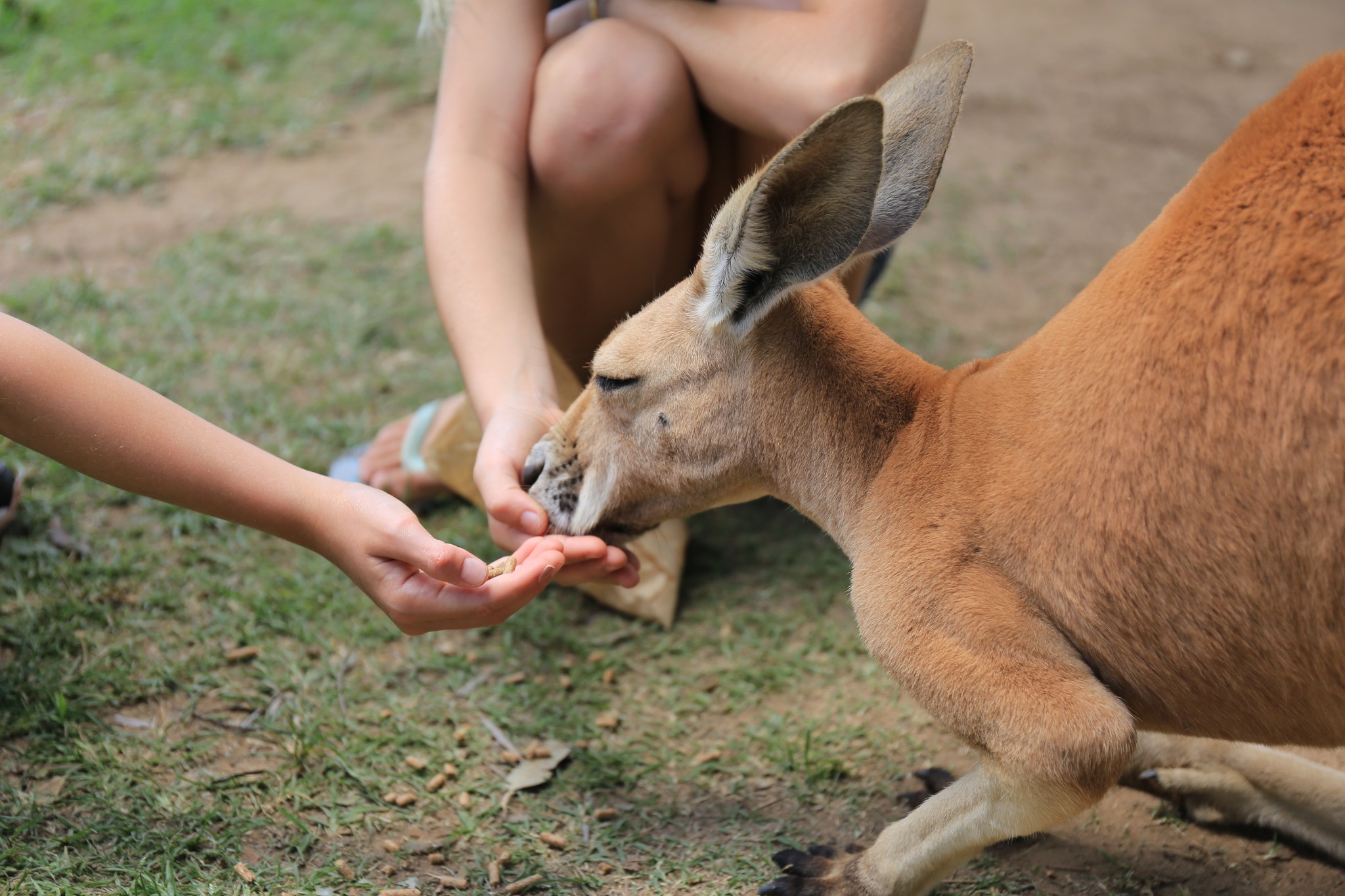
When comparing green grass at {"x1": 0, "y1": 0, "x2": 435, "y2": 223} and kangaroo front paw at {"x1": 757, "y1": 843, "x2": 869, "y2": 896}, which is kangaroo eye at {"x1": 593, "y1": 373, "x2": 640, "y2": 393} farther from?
green grass at {"x1": 0, "y1": 0, "x2": 435, "y2": 223}

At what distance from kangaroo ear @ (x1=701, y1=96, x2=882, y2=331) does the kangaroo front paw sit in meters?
1.03

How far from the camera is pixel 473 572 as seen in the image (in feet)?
6.08

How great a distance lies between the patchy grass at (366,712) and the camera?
6.81ft

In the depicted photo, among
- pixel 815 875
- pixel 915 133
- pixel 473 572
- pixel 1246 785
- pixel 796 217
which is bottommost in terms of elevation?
pixel 815 875

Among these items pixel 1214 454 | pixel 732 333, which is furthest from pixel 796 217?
pixel 1214 454

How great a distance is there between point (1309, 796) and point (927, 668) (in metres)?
0.93

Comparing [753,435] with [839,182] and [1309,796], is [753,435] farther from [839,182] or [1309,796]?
[1309,796]

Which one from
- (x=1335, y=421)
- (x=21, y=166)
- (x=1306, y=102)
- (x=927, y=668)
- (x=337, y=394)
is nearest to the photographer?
(x=1335, y=421)

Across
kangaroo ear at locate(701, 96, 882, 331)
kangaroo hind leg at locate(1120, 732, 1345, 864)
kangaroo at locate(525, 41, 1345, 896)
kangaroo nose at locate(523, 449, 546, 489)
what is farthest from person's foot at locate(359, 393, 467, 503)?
kangaroo hind leg at locate(1120, 732, 1345, 864)

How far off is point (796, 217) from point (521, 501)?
81 centimetres

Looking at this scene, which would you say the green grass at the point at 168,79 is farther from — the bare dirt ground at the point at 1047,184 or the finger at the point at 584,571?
the finger at the point at 584,571

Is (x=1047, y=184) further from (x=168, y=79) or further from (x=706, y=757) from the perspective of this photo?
(x=168, y=79)

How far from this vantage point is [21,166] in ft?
15.4

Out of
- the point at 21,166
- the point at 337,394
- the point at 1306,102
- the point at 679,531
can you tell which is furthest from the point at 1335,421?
the point at 21,166
